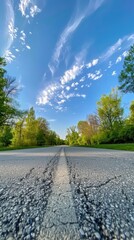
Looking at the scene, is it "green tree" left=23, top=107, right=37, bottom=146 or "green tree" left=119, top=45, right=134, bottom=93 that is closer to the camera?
"green tree" left=119, top=45, right=134, bottom=93

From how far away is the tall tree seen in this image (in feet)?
108

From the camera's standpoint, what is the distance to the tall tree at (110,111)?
33031 mm

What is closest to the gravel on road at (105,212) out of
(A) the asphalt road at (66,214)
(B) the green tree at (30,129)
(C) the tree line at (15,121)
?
(A) the asphalt road at (66,214)

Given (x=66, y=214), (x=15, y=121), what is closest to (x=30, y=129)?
(x=15, y=121)

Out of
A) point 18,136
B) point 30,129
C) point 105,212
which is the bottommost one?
point 105,212

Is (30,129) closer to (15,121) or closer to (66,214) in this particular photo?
Answer: (15,121)

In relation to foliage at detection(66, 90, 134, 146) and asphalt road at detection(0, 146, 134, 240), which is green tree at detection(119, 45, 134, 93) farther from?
asphalt road at detection(0, 146, 134, 240)

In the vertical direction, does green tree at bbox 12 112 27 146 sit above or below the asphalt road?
above

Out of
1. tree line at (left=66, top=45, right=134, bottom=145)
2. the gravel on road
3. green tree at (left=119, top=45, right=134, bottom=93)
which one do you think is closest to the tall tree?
tree line at (left=66, top=45, right=134, bottom=145)

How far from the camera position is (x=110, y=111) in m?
33.4

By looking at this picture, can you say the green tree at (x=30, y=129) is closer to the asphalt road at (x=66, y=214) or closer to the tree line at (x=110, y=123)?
the tree line at (x=110, y=123)

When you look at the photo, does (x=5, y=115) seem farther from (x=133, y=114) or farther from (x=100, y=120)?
(x=133, y=114)

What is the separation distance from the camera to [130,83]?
57.8 feet

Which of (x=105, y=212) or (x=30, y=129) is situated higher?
(x=30, y=129)
